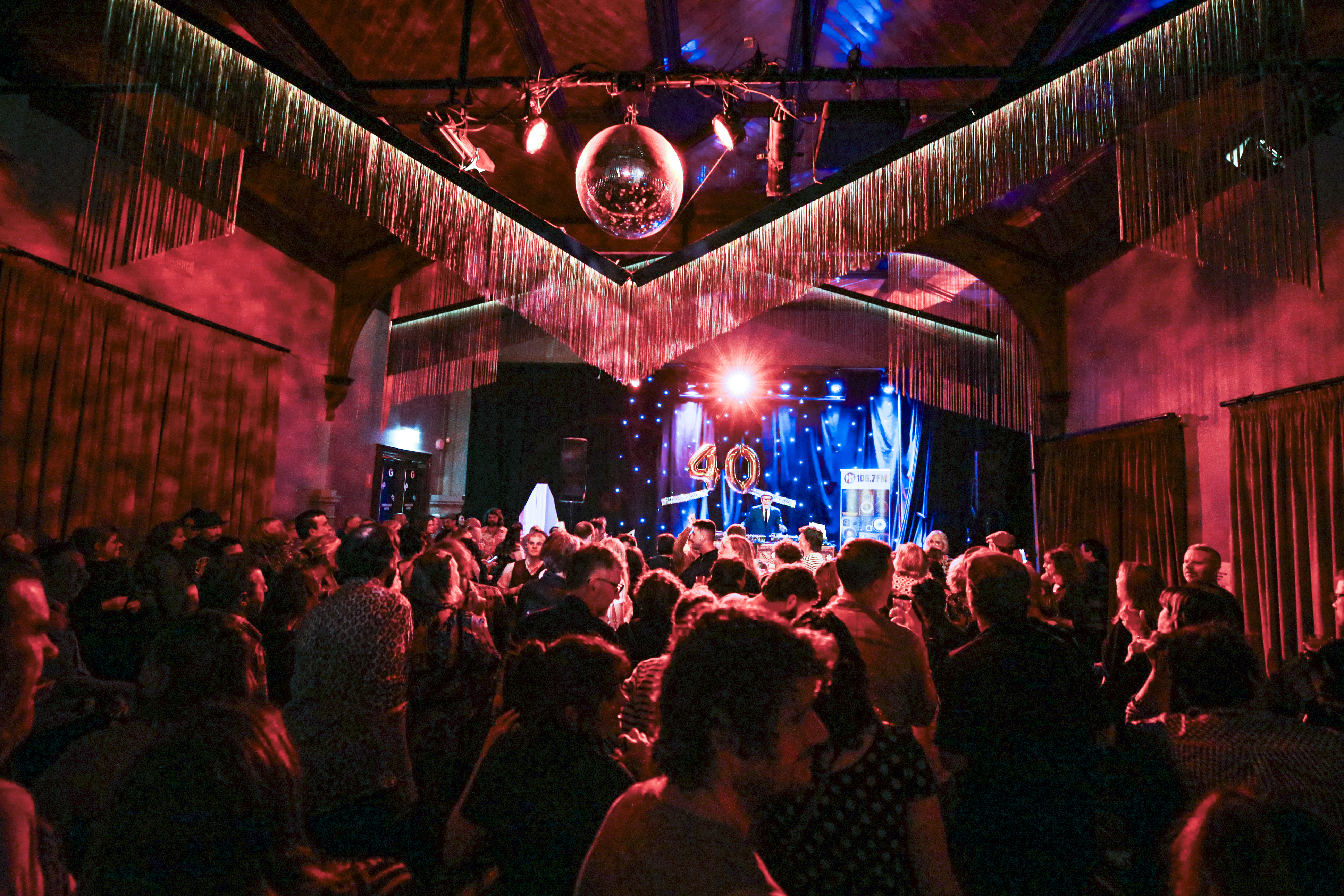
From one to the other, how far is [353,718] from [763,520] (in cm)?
1193

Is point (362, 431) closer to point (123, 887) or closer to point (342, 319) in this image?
point (342, 319)

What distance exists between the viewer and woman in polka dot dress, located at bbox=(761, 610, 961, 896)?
1404 mm

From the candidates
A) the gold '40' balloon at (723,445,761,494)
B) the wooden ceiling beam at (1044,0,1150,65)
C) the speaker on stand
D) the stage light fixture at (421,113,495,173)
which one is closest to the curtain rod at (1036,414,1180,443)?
the wooden ceiling beam at (1044,0,1150,65)

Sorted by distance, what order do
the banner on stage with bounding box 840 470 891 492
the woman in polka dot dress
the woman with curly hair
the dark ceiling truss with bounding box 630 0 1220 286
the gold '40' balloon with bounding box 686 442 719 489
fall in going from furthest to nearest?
the gold '40' balloon with bounding box 686 442 719 489
the banner on stage with bounding box 840 470 891 492
the dark ceiling truss with bounding box 630 0 1220 286
the woman in polka dot dress
the woman with curly hair

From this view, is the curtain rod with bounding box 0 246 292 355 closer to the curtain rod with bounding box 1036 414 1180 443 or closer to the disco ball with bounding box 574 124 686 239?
the disco ball with bounding box 574 124 686 239

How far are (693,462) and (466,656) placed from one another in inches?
434

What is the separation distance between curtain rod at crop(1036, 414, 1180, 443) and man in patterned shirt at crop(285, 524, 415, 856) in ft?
23.0

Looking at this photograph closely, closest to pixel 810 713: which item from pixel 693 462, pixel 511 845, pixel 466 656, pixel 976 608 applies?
pixel 511 845

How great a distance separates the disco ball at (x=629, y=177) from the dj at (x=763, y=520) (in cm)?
1051

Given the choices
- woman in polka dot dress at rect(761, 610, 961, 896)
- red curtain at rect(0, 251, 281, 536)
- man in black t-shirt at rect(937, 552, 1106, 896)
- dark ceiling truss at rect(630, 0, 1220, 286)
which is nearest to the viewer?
woman in polka dot dress at rect(761, 610, 961, 896)

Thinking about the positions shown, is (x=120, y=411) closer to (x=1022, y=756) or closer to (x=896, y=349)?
(x=1022, y=756)

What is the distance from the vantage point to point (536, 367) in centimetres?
1455

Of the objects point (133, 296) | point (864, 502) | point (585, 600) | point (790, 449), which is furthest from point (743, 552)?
point (790, 449)

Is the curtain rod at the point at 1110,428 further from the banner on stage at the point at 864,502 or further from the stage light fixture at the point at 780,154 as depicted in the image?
the stage light fixture at the point at 780,154
